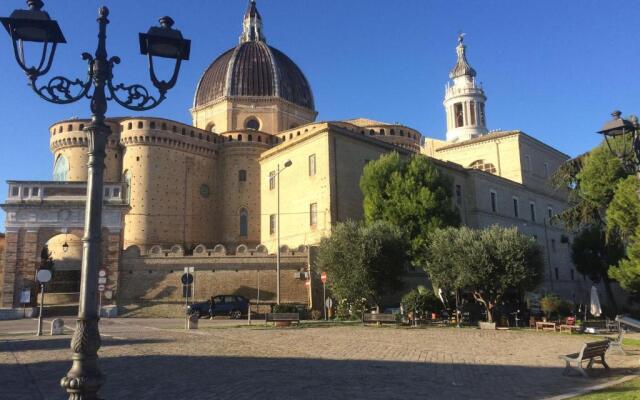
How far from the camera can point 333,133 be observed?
1280 inches

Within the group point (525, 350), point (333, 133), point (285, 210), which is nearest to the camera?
point (525, 350)

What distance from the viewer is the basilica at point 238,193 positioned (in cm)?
2836

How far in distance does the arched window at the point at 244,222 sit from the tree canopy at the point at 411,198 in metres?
12.2

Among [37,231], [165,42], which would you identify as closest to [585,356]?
[165,42]

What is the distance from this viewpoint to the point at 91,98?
5.62 meters

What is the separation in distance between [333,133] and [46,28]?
89.9 feet

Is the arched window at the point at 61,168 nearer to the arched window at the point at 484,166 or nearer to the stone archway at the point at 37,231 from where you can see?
the stone archway at the point at 37,231

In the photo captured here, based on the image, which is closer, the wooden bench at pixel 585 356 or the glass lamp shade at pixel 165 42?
the glass lamp shade at pixel 165 42

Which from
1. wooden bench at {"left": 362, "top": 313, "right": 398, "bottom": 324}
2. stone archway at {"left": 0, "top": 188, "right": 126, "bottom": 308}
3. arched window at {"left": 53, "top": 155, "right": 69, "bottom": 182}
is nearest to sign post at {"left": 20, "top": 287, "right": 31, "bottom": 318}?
stone archway at {"left": 0, "top": 188, "right": 126, "bottom": 308}

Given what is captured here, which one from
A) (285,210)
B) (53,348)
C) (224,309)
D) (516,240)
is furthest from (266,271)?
(53,348)

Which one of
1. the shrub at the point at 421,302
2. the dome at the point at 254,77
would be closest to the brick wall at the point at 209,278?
the shrub at the point at 421,302

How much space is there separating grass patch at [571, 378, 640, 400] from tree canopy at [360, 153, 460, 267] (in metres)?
18.3

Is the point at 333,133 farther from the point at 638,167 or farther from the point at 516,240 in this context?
the point at 638,167

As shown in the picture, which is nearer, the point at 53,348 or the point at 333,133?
the point at 53,348
